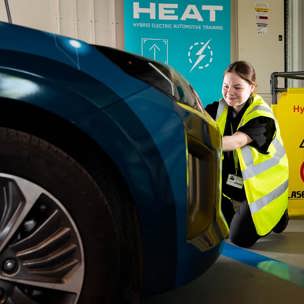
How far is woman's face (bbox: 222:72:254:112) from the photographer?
2250mm

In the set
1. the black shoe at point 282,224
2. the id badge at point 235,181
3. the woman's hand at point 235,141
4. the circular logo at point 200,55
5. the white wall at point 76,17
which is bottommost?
the black shoe at point 282,224

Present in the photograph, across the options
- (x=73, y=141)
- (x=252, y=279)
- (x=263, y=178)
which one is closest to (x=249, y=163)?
(x=263, y=178)

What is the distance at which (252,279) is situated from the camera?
A: 1.67 m

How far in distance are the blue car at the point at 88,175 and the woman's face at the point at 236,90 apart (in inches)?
48.4

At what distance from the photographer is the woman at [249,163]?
2127mm

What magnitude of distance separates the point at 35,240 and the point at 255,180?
1.40 metres

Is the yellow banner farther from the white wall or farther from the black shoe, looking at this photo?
the white wall

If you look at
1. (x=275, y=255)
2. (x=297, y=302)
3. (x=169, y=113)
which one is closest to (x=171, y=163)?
(x=169, y=113)

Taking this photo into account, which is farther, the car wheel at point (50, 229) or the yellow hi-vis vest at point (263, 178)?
the yellow hi-vis vest at point (263, 178)

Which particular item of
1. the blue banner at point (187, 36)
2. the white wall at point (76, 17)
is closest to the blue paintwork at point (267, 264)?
the blue banner at point (187, 36)

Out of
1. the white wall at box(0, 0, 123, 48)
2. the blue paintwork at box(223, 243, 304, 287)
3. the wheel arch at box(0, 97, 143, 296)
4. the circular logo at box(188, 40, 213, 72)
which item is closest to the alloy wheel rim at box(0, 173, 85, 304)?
the wheel arch at box(0, 97, 143, 296)

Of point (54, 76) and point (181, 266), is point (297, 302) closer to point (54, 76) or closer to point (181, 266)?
point (181, 266)

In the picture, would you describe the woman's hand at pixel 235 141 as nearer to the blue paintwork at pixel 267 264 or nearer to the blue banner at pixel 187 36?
the blue paintwork at pixel 267 264

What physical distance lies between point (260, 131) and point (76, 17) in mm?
2545
